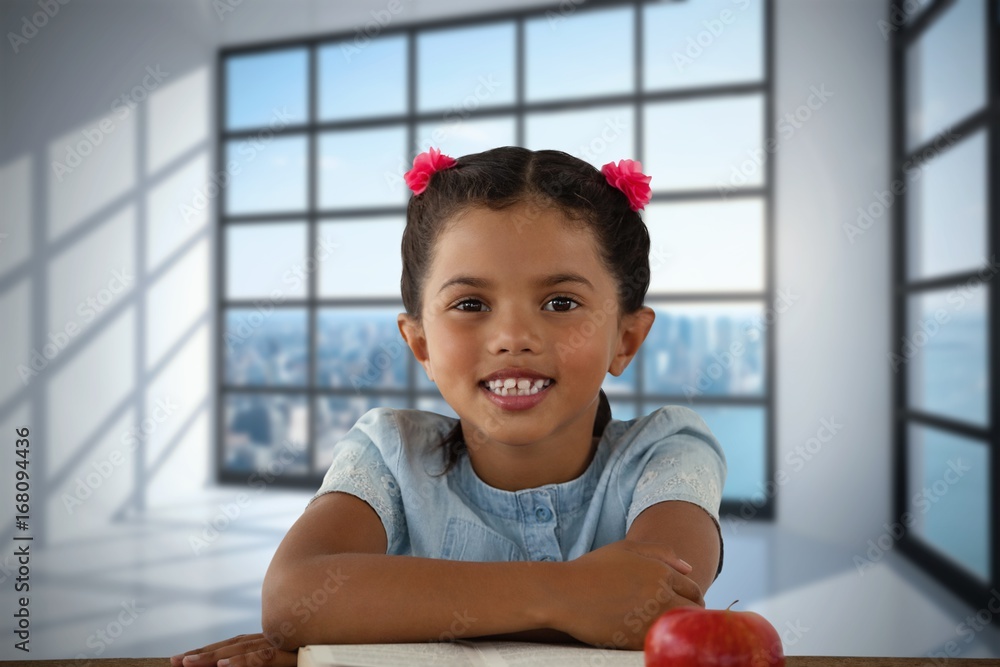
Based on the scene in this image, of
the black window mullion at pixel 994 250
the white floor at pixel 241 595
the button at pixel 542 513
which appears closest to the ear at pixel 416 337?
the button at pixel 542 513

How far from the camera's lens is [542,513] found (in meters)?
1.08

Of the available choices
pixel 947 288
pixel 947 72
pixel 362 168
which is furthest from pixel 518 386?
pixel 362 168

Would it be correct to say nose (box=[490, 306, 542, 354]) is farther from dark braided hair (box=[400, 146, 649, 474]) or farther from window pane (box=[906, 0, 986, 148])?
window pane (box=[906, 0, 986, 148])

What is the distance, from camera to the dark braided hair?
1.03 metres

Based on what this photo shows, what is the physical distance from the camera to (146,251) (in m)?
5.55

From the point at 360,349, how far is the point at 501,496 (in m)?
4.93

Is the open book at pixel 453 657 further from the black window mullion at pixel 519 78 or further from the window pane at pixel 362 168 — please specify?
the window pane at pixel 362 168

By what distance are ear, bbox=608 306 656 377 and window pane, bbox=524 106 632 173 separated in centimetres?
420

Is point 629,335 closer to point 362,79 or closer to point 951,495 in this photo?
point 951,495

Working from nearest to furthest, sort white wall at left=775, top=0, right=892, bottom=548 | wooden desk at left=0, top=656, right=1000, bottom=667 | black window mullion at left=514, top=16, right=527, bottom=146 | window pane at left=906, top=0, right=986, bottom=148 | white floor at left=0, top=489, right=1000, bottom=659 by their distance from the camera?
wooden desk at left=0, top=656, right=1000, bottom=667 < white floor at left=0, top=489, right=1000, bottom=659 < window pane at left=906, top=0, right=986, bottom=148 < white wall at left=775, top=0, right=892, bottom=548 < black window mullion at left=514, top=16, right=527, bottom=146

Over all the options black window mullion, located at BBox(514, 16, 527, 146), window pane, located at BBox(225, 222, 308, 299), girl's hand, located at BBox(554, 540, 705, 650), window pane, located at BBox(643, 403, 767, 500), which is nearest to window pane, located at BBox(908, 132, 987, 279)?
window pane, located at BBox(643, 403, 767, 500)

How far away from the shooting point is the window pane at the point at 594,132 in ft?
17.3

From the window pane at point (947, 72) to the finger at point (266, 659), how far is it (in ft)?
12.3

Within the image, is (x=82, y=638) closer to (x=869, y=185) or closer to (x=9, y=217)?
(x=9, y=217)
